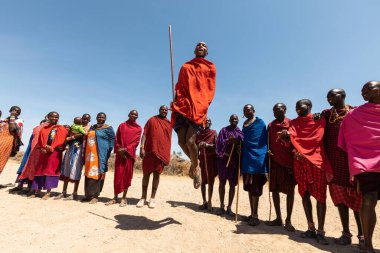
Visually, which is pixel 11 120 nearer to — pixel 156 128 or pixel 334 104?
pixel 156 128

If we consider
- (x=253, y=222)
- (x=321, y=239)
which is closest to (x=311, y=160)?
(x=321, y=239)

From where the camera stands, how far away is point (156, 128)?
7.04m

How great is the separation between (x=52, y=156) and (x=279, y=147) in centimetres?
616

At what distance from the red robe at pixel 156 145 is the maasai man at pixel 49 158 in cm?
263

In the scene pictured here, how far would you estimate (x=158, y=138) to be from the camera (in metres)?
7.01

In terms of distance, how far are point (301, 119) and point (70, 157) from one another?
6.15m

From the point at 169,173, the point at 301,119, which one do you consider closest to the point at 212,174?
the point at 301,119

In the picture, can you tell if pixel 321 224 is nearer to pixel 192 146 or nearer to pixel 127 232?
pixel 192 146

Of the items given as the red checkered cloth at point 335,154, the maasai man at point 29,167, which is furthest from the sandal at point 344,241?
the maasai man at point 29,167

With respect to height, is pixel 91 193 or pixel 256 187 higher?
pixel 256 187

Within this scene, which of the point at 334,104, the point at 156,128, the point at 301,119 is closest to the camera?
the point at 334,104

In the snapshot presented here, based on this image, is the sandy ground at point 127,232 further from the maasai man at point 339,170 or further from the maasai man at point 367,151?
the maasai man at point 367,151

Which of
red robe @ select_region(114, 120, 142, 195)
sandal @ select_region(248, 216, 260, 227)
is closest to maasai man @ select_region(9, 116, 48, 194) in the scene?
red robe @ select_region(114, 120, 142, 195)

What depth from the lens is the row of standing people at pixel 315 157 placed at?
4039mm
